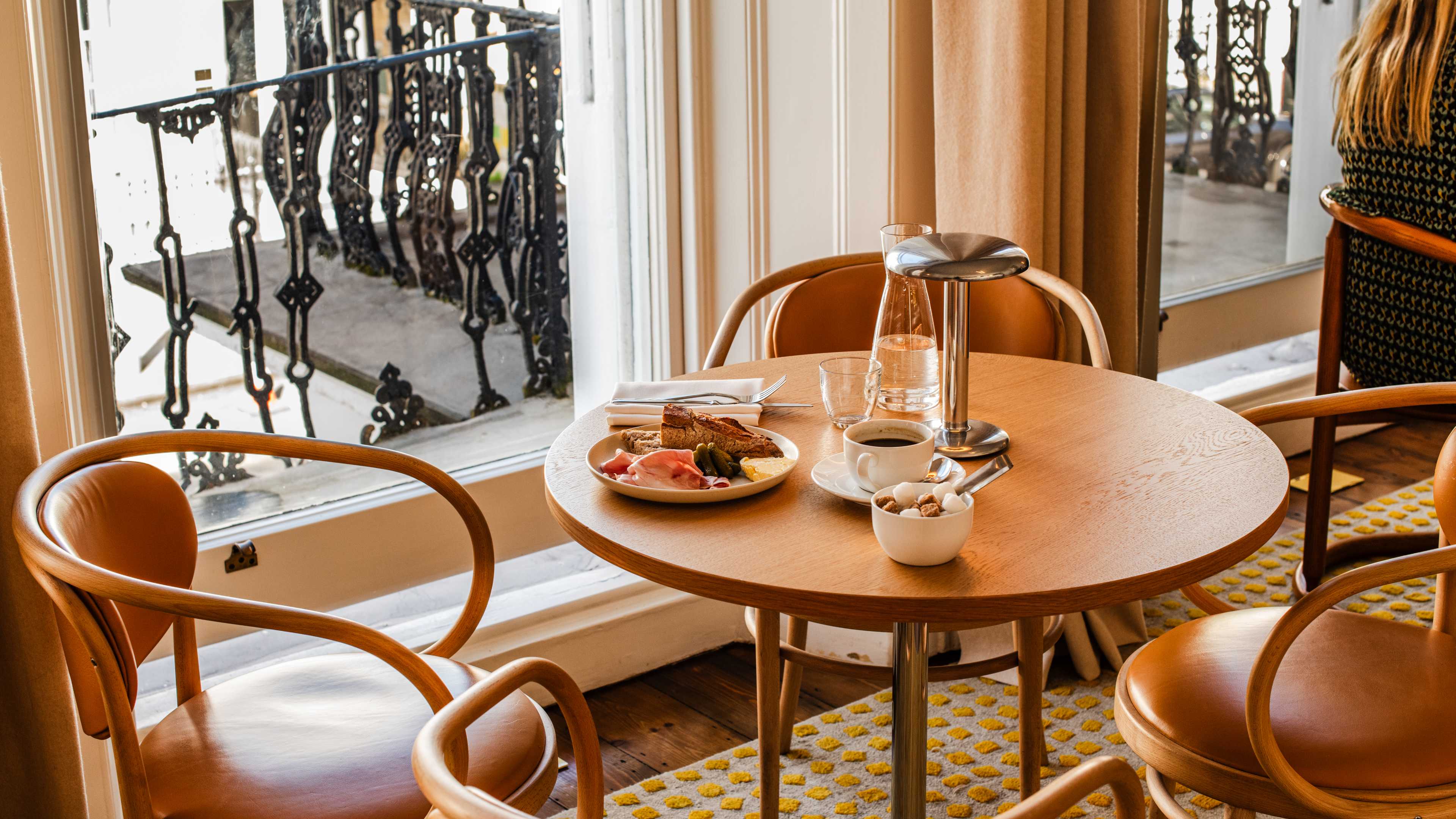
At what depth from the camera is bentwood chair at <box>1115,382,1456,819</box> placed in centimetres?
121

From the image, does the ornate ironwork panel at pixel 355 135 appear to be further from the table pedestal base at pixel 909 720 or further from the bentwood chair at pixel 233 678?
the table pedestal base at pixel 909 720

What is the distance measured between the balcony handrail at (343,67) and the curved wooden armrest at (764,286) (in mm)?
646

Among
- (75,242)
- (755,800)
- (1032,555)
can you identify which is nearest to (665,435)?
(1032,555)

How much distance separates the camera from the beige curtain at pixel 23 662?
1.40 m

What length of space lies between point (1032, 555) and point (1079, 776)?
1.03ft

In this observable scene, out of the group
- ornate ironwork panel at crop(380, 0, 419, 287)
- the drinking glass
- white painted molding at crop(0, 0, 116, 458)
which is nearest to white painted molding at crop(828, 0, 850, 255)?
ornate ironwork panel at crop(380, 0, 419, 287)

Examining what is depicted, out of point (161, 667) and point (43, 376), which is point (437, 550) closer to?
point (161, 667)

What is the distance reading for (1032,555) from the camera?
3.74 ft

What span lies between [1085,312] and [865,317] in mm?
357

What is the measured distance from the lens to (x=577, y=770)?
100 cm

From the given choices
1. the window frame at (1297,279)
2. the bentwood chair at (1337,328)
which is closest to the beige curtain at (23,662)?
the bentwood chair at (1337,328)

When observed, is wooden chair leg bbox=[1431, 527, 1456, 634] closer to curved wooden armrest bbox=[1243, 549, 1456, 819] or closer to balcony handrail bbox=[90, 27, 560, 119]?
curved wooden armrest bbox=[1243, 549, 1456, 819]

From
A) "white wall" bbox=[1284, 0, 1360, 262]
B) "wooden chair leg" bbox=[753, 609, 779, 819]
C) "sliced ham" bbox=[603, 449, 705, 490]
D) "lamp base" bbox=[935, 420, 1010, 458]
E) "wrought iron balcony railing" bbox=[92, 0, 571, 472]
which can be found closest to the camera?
"sliced ham" bbox=[603, 449, 705, 490]

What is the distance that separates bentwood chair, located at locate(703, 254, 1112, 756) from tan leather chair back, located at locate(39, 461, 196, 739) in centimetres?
87
